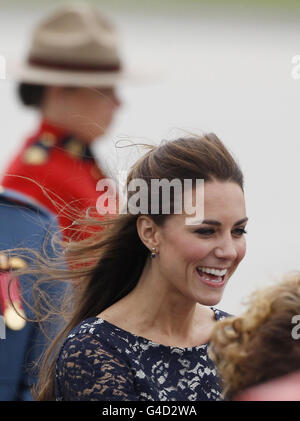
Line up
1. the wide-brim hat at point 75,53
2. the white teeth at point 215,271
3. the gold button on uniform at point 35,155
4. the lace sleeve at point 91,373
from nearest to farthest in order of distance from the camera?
the lace sleeve at point 91,373 < the white teeth at point 215,271 < the gold button on uniform at point 35,155 < the wide-brim hat at point 75,53

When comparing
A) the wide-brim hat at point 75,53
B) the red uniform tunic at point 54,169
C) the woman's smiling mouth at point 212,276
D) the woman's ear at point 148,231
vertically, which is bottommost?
the woman's smiling mouth at point 212,276

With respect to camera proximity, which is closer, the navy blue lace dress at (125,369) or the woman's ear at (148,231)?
the navy blue lace dress at (125,369)

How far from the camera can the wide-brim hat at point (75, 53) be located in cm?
575

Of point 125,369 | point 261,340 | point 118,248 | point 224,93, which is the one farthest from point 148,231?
point 224,93

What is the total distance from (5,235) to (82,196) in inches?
36.8

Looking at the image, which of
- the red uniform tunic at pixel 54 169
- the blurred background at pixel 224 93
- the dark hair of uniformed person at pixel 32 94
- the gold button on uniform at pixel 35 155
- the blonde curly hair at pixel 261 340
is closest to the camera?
the blonde curly hair at pixel 261 340

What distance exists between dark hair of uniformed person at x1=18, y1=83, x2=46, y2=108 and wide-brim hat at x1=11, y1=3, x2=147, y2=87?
0.17 feet

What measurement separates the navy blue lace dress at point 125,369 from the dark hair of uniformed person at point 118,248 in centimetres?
21

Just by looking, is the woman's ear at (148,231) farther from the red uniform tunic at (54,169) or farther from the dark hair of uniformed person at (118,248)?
the red uniform tunic at (54,169)

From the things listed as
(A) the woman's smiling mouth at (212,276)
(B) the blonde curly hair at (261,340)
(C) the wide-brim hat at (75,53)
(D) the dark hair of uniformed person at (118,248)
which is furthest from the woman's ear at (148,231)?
(C) the wide-brim hat at (75,53)

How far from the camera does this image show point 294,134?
9.44 meters

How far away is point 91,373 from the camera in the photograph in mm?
3074
